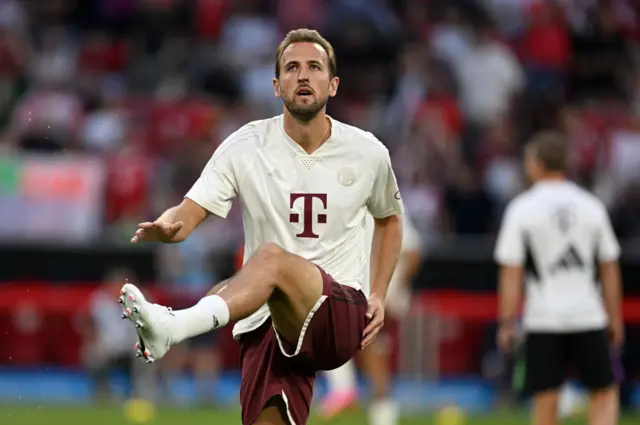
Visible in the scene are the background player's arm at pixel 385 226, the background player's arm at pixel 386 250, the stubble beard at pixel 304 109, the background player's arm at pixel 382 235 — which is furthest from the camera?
the background player's arm at pixel 386 250

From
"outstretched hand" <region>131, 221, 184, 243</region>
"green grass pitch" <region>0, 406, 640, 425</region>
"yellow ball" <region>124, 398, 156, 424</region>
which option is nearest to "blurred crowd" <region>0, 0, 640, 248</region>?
"yellow ball" <region>124, 398, 156, 424</region>

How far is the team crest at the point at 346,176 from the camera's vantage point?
24.0 ft

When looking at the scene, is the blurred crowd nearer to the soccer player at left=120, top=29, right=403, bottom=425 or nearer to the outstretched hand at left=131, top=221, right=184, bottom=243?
the soccer player at left=120, top=29, right=403, bottom=425

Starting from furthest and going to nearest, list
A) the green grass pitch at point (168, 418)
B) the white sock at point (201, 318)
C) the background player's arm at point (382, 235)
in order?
the green grass pitch at point (168, 418)
the background player's arm at point (382, 235)
the white sock at point (201, 318)

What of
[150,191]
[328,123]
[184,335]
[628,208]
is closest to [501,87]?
[628,208]

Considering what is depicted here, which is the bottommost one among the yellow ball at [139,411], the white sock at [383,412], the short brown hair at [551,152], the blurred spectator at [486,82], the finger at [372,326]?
the yellow ball at [139,411]

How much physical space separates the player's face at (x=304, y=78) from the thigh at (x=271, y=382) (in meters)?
1.18

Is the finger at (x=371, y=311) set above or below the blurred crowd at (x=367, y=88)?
below

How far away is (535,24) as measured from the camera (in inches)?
776

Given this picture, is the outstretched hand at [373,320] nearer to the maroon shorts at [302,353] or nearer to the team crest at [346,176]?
the maroon shorts at [302,353]

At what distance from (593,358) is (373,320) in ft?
11.8

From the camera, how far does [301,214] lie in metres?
7.21

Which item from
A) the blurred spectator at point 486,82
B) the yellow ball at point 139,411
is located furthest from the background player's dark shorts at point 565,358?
the blurred spectator at point 486,82

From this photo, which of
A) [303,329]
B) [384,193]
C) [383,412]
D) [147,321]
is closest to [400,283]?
[383,412]
